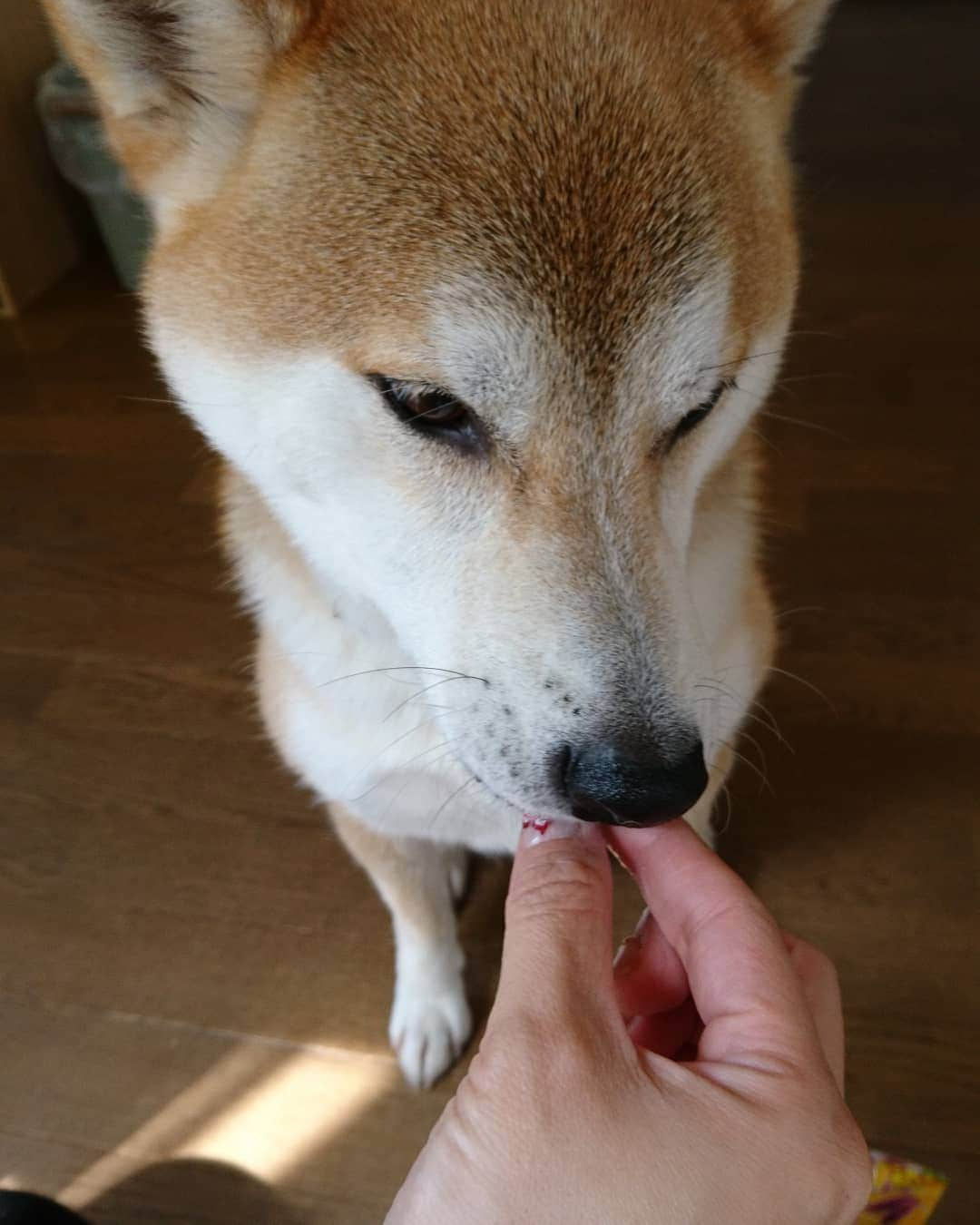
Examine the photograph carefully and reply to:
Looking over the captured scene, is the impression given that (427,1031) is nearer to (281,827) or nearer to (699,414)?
(281,827)


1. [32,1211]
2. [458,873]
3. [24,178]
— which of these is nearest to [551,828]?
[458,873]

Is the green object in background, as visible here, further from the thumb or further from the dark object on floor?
the thumb

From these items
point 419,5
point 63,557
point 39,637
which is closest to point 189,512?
point 63,557

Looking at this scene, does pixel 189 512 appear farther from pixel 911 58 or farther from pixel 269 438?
pixel 911 58

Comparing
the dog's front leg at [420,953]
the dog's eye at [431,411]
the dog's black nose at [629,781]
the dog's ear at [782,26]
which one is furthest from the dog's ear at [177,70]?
the dog's front leg at [420,953]

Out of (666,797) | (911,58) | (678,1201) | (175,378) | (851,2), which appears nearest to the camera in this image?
(678,1201)
